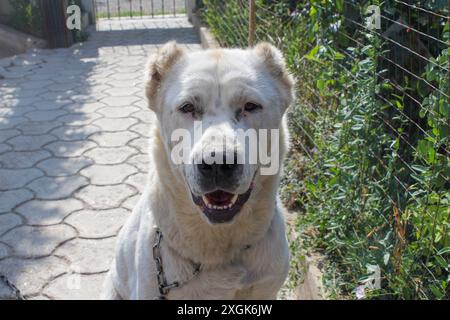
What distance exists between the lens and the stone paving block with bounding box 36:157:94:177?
5.01 meters

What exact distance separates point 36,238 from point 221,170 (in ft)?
7.92

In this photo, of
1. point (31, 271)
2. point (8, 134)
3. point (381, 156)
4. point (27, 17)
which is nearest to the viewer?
point (381, 156)

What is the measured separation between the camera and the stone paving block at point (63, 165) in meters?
5.01

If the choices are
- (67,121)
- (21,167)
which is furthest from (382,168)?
(67,121)

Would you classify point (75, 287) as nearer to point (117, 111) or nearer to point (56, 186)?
point (56, 186)

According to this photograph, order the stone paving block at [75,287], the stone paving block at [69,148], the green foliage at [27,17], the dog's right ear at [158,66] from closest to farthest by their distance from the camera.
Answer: the dog's right ear at [158,66]
the stone paving block at [75,287]
the stone paving block at [69,148]
the green foliage at [27,17]

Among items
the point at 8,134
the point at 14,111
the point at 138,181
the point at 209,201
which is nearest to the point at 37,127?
the point at 8,134

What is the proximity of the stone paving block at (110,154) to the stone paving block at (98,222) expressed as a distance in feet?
3.24

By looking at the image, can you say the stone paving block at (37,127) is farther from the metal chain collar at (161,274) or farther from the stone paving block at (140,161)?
the metal chain collar at (161,274)

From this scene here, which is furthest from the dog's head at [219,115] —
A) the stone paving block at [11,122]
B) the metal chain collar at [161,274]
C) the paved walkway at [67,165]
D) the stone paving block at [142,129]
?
the stone paving block at [11,122]

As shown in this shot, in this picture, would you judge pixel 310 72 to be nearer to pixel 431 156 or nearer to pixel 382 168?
pixel 382 168

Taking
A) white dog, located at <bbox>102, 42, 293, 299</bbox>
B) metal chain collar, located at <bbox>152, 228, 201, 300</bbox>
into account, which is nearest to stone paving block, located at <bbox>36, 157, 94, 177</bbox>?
white dog, located at <bbox>102, 42, 293, 299</bbox>

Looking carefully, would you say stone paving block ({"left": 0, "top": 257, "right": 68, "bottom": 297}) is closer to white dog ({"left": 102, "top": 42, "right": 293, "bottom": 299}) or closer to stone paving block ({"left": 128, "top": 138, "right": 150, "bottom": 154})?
white dog ({"left": 102, "top": 42, "right": 293, "bottom": 299})

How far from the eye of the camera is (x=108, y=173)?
5.01 m
